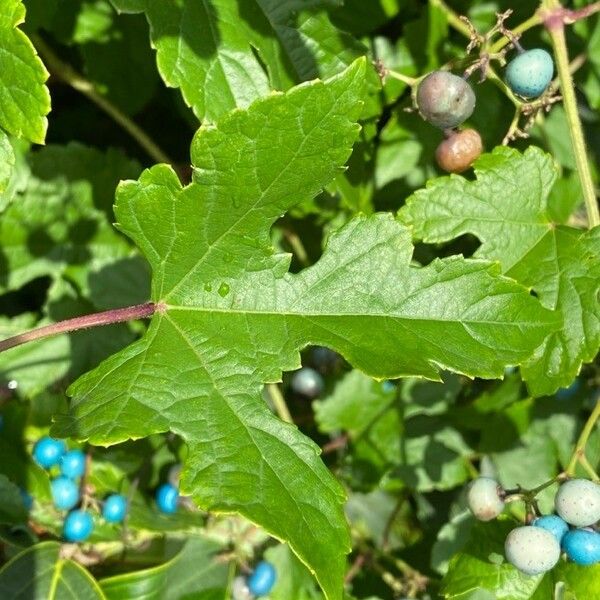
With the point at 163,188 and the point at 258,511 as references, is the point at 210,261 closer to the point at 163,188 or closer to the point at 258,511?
the point at 163,188

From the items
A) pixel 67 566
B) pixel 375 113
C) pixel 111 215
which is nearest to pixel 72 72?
pixel 111 215

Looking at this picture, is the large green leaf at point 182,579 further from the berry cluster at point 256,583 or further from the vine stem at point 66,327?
the vine stem at point 66,327

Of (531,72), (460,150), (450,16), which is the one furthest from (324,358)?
(531,72)

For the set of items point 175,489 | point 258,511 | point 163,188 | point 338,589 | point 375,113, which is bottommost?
point 175,489

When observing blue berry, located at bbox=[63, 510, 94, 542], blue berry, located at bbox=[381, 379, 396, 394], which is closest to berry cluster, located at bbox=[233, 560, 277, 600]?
blue berry, located at bbox=[63, 510, 94, 542]

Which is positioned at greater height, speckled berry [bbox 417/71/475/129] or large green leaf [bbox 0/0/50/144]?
large green leaf [bbox 0/0/50/144]

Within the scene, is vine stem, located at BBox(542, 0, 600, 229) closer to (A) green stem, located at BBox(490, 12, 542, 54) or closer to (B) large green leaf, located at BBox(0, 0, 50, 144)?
(A) green stem, located at BBox(490, 12, 542, 54)
